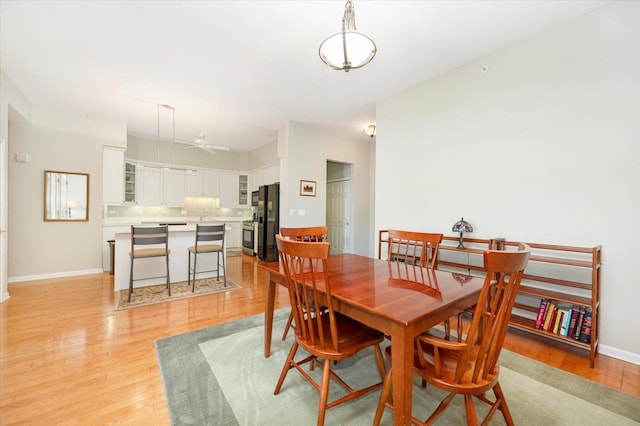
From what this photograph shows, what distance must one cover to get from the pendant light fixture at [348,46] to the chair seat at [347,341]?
1.72 m

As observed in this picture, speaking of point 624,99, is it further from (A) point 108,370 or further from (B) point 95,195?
(B) point 95,195

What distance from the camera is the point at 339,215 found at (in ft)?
20.3

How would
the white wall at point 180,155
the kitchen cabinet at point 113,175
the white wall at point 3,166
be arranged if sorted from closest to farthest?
1. the white wall at point 3,166
2. the kitchen cabinet at point 113,175
3. the white wall at point 180,155

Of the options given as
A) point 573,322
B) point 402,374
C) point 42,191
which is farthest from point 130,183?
point 573,322

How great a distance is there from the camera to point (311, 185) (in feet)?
16.5

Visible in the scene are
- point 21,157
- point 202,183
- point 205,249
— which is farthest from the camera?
point 202,183

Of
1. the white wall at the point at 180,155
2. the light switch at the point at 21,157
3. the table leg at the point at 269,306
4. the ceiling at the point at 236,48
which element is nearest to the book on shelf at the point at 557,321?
the table leg at the point at 269,306

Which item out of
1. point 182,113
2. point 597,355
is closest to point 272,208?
point 182,113

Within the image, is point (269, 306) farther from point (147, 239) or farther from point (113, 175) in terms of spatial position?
point (113, 175)

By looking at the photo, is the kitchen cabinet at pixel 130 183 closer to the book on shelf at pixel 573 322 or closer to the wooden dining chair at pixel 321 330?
the wooden dining chair at pixel 321 330

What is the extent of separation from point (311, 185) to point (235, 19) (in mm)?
3037

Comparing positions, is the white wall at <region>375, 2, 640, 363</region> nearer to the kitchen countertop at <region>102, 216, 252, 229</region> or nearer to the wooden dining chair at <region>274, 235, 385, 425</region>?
the wooden dining chair at <region>274, 235, 385, 425</region>

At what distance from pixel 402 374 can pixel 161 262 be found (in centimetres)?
394

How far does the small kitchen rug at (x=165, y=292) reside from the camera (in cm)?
320
